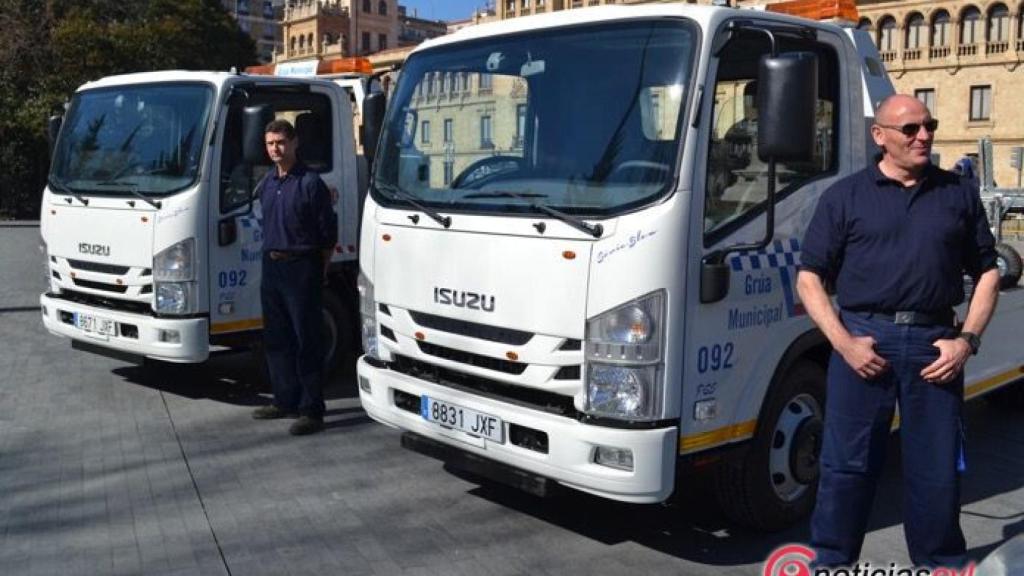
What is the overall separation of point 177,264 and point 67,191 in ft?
4.57

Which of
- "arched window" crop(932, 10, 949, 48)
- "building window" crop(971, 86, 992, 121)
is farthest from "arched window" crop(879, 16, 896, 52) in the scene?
"building window" crop(971, 86, 992, 121)

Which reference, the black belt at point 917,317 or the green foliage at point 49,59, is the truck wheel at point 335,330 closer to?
the black belt at point 917,317

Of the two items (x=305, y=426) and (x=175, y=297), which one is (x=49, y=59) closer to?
(x=175, y=297)

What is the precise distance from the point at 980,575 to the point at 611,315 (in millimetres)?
1738

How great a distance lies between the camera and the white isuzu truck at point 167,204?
22.3 feet

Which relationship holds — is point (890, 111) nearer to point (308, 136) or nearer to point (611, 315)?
point (611, 315)

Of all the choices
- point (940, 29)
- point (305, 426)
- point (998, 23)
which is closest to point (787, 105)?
→ point (305, 426)

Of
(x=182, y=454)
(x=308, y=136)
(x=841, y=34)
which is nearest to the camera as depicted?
(x=841, y=34)

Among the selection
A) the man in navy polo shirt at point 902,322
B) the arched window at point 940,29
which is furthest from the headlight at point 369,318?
the arched window at point 940,29

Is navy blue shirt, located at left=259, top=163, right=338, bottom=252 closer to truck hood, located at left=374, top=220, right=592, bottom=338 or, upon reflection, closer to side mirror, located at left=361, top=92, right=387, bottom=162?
side mirror, located at left=361, top=92, right=387, bottom=162

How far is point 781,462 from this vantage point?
15.4 ft

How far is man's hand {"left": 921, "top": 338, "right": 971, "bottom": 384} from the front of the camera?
136 inches

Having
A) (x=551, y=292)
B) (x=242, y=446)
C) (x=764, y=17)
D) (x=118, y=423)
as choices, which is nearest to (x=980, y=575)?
(x=551, y=292)

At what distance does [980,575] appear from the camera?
2.65m
